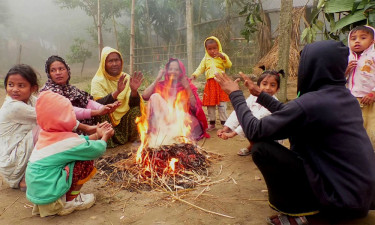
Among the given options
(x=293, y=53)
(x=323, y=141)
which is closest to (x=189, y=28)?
(x=293, y=53)

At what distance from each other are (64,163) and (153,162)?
122 centimetres

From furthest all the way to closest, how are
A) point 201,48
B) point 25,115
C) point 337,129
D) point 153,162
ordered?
point 201,48, point 153,162, point 25,115, point 337,129

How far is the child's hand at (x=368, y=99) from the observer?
3629 millimetres

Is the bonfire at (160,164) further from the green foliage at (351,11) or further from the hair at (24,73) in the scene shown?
the green foliage at (351,11)

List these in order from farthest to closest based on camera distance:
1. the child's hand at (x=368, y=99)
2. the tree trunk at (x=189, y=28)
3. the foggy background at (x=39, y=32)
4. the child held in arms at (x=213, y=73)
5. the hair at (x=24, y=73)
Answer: the foggy background at (x=39, y=32)
the tree trunk at (x=189, y=28)
the child held in arms at (x=213, y=73)
the child's hand at (x=368, y=99)
the hair at (x=24, y=73)

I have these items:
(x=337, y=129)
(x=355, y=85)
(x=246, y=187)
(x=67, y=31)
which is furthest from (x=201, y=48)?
(x=67, y=31)

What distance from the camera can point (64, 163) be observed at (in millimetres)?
2551

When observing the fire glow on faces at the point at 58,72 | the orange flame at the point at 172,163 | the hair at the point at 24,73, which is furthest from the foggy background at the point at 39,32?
the orange flame at the point at 172,163

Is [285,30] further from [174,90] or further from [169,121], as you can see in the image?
[169,121]

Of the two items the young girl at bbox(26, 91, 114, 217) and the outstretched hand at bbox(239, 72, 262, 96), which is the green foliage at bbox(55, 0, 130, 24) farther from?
the outstretched hand at bbox(239, 72, 262, 96)

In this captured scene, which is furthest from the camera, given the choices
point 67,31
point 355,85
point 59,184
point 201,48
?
point 67,31

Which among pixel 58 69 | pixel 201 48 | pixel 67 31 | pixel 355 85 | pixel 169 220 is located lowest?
pixel 169 220

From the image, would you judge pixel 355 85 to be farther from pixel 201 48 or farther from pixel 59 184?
pixel 201 48

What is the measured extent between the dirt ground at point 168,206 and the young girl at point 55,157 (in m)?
0.28
